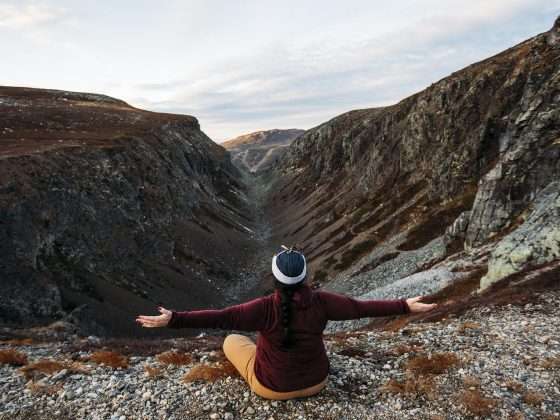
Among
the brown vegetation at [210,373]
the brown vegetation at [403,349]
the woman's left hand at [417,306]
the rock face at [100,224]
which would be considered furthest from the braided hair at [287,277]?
the rock face at [100,224]

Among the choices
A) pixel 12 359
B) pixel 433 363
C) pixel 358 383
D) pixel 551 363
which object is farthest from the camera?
pixel 12 359

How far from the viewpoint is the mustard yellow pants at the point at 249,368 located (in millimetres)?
10648

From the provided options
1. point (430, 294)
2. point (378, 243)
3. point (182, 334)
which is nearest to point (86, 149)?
point (182, 334)

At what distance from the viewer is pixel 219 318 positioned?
8.99 meters

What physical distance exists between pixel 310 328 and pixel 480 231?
40.6 metres

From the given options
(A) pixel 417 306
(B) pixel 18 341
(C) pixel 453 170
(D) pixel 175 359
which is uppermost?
(C) pixel 453 170

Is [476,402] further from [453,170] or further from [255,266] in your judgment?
[255,266]

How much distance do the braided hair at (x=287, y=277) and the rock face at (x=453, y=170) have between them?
38931 millimetres

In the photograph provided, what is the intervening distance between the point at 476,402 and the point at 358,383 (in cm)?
328

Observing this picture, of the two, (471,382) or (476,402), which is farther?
(471,382)

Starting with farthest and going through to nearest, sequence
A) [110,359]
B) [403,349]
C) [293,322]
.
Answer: [110,359], [403,349], [293,322]

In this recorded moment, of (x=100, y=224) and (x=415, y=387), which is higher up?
(x=100, y=224)

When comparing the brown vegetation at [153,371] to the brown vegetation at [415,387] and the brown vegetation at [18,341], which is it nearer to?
the brown vegetation at [415,387]

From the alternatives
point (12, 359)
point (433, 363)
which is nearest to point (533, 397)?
point (433, 363)
